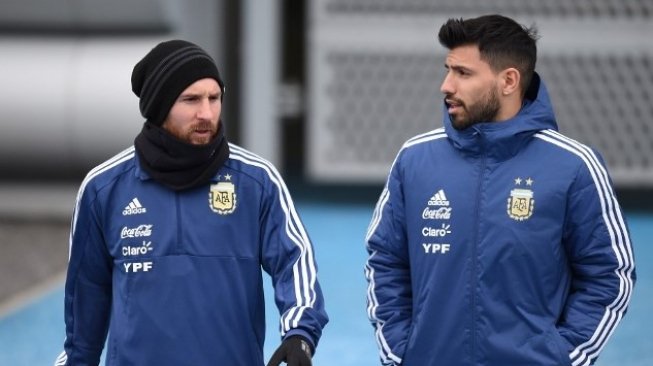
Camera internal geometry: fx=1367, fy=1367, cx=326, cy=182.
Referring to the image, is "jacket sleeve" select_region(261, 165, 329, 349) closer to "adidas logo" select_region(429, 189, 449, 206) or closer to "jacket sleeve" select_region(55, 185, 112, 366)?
"adidas logo" select_region(429, 189, 449, 206)

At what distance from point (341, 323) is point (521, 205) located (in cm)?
446

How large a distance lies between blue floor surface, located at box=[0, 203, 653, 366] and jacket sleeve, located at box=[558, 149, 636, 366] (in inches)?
134

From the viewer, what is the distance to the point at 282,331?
4117 mm

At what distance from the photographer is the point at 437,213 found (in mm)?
4289

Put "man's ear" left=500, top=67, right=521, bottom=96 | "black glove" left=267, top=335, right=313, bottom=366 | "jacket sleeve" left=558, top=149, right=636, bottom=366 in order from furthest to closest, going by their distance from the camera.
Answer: "man's ear" left=500, top=67, right=521, bottom=96, "jacket sleeve" left=558, top=149, right=636, bottom=366, "black glove" left=267, top=335, right=313, bottom=366

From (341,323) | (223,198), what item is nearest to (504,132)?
(223,198)

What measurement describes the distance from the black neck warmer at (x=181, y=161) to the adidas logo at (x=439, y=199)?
0.67 metres

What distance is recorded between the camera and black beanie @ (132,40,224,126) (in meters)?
4.14

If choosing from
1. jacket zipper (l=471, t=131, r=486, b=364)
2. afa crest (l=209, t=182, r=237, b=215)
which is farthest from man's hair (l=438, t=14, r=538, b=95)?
afa crest (l=209, t=182, r=237, b=215)

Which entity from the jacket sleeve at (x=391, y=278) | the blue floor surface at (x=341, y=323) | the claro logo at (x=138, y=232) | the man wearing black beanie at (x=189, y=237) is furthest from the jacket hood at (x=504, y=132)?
the blue floor surface at (x=341, y=323)

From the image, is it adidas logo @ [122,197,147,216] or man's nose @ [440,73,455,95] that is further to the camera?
man's nose @ [440,73,455,95]

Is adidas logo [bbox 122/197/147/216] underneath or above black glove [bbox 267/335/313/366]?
above

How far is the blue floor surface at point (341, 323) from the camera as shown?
7.80 m

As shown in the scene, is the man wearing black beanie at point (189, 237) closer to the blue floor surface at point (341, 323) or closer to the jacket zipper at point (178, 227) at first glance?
the jacket zipper at point (178, 227)
